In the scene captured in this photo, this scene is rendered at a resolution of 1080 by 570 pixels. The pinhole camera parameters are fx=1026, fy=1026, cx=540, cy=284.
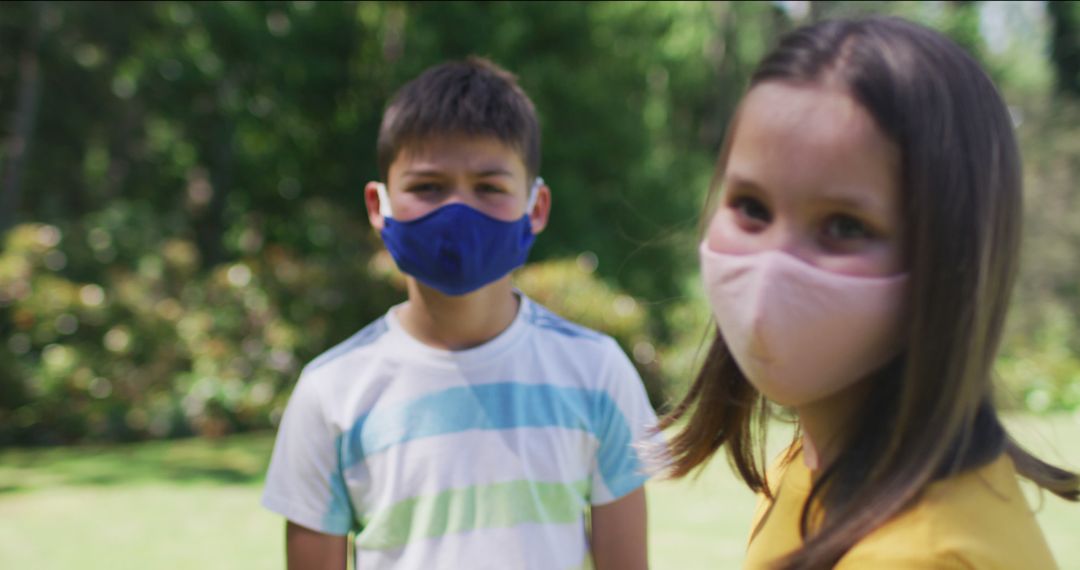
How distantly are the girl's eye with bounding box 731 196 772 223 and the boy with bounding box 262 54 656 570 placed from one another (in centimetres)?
122

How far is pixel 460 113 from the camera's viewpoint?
104 inches

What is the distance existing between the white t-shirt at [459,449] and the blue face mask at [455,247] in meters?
0.16

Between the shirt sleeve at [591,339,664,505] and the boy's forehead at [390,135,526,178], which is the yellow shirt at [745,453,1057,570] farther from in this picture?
the boy's forehead at [390,135,526,178]

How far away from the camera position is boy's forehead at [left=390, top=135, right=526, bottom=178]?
258 centimetres

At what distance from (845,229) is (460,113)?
1627 millimetres

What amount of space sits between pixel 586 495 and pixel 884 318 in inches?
58.8

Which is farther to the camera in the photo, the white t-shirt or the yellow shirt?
the white t-shirt

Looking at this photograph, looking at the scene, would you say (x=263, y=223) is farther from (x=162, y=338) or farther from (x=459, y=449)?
(x=459, y=449)

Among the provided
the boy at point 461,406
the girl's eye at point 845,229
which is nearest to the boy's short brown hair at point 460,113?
the boy at point 461,406

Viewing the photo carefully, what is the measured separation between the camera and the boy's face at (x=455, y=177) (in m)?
2.58

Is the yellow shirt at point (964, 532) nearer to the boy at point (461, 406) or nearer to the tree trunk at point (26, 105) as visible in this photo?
the boy at point (461, 406)

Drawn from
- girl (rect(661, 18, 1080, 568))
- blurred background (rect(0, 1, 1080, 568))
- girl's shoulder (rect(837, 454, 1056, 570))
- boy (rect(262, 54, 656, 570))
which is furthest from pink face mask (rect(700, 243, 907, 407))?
boy (rect(262, 54, 656, 570))

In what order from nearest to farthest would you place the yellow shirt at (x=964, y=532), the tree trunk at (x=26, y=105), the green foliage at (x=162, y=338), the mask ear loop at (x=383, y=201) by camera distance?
the yellow shirt at (x=964, y=532) < the mask ear loop at (x=383, y=201) < the green foliage at (x=162, y=338) < the tree trunk at (x=26, y=105)

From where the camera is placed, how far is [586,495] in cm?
254
